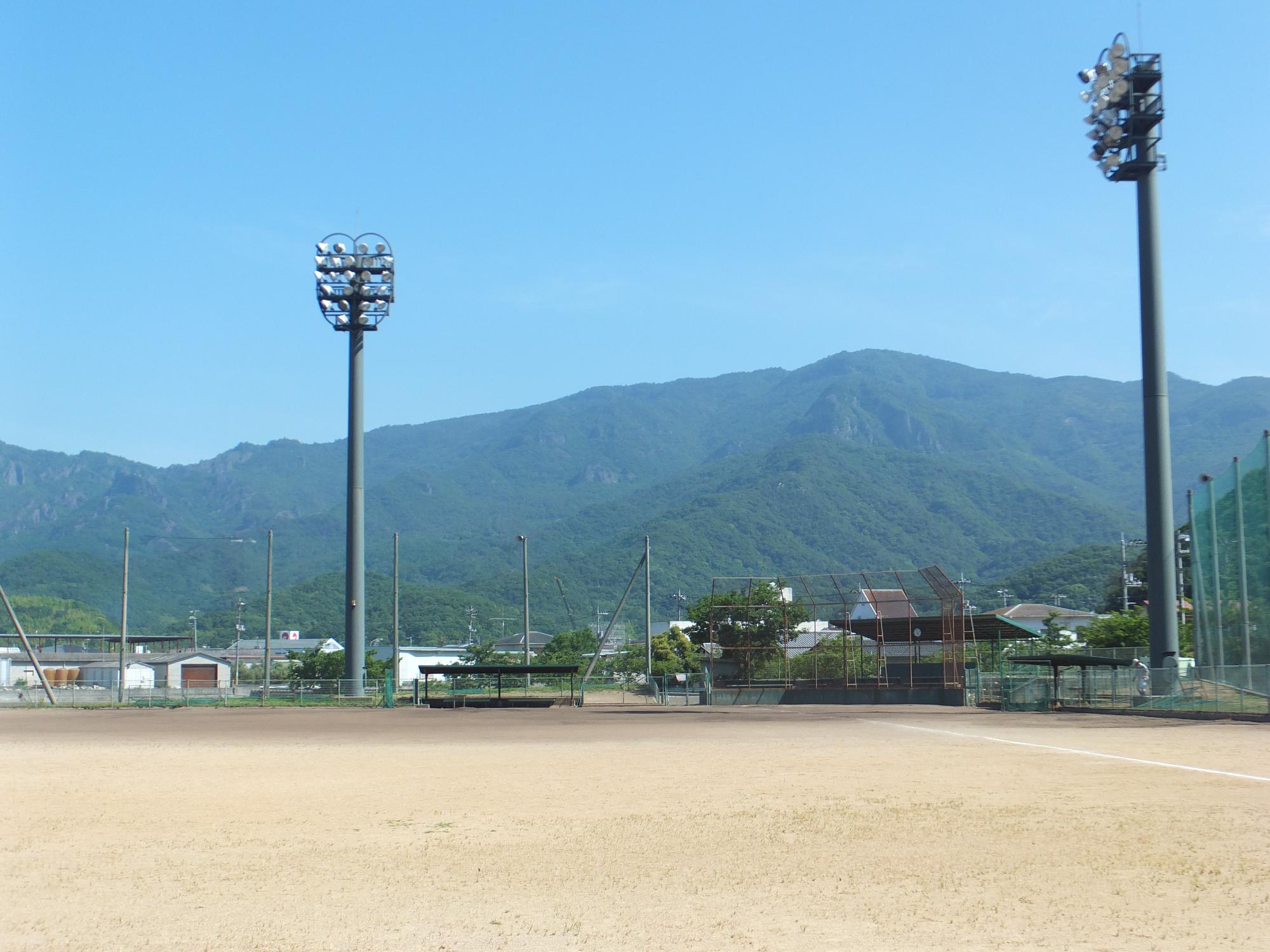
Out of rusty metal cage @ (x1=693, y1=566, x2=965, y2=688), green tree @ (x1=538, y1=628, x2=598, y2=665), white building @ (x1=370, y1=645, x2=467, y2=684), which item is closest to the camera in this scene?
rusty metal cage @ (x1=693, y1=566, x2=965, y2=688)

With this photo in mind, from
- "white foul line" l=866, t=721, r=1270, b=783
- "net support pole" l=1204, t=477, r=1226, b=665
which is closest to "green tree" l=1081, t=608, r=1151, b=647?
"net support pole" l=1204, t=477, r=1226, b=665

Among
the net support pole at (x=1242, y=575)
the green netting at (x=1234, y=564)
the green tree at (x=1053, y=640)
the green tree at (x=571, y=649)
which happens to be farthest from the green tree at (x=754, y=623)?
the net support pole at (x=1242, y=575)

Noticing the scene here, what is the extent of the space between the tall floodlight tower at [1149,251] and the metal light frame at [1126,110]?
2 cm

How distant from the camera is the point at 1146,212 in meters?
43.3

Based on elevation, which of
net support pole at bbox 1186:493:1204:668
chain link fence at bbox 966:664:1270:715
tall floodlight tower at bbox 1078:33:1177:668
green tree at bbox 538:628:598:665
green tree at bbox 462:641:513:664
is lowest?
green tree at bbox 462:641:513:664

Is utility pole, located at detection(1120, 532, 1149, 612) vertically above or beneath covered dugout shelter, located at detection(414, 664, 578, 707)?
above

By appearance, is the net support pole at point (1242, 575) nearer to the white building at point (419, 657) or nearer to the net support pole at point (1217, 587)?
the net support pole at point (1217, 587)

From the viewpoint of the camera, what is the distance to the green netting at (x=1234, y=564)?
3017 cm

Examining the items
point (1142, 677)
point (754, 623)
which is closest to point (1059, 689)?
point (1142, 677)

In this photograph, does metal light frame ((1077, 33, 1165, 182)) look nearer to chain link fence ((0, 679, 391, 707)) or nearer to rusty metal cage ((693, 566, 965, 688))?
rusty metal cage ((693, 566, 965, 688))

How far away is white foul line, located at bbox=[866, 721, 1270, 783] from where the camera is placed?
644 inches

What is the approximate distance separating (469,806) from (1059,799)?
22.5 feet

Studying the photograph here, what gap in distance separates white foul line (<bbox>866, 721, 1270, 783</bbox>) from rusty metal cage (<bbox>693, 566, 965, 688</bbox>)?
56.1 ft

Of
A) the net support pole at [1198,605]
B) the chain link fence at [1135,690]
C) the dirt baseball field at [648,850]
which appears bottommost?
the chain link fence at [1135,690]
